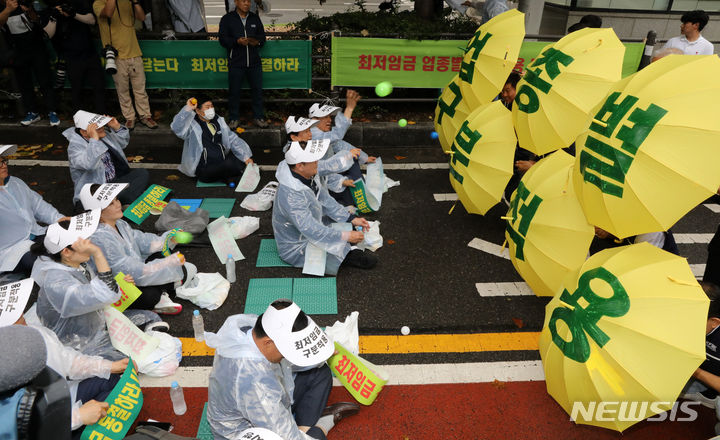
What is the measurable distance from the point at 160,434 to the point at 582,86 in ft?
14.9

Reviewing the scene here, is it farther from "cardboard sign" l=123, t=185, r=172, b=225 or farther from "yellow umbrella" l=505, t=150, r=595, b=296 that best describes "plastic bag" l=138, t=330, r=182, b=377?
"yellow umbrella" l=505, t=150, r=595, b=296

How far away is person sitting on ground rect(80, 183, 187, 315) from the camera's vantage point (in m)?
4.29

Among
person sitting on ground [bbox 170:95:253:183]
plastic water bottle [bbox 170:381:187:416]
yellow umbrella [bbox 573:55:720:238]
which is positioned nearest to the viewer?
yellow umbrella [bbox 573:55:720:238]

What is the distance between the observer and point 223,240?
222 inches

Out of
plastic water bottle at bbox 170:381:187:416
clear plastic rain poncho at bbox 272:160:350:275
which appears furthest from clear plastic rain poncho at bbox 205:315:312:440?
clear plastic rain poncho at bbox 272:160:350:275

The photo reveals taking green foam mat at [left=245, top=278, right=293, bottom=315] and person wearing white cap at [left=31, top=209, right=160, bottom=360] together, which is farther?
green foam mat at [left=245, top=278, right=293, bottom=315]

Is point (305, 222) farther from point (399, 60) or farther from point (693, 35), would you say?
point (693, 35)

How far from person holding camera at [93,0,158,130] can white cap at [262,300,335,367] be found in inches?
267

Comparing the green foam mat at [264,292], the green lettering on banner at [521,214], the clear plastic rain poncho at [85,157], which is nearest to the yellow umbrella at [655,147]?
the green lettering on banner at [521,214]

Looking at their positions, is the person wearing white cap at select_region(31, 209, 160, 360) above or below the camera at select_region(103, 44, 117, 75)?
below

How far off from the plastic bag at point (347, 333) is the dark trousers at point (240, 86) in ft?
17.1

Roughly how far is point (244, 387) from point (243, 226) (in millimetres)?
3311

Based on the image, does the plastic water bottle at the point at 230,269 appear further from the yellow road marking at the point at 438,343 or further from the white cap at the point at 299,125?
the white cap at the point at 299,125

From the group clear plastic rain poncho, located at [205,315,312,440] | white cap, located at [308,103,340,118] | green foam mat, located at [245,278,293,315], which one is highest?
white cap, located at [308,103,340,118]
